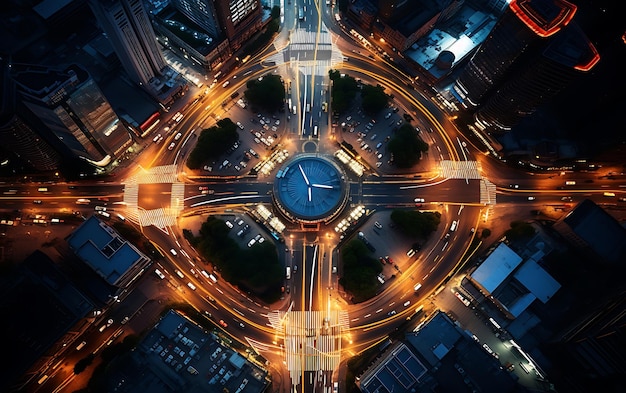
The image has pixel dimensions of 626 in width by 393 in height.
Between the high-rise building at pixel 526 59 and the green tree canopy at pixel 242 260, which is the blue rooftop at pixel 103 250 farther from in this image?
the high-rise building at pixel 526 59

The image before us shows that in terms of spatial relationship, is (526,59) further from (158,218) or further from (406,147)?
(158,218)

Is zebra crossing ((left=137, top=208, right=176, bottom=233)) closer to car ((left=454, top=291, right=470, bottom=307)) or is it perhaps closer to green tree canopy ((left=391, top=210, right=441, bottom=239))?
green tree canopy ((left=391, top=210, right=441, bottom=239))

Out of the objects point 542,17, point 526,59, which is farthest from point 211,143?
point 542,17

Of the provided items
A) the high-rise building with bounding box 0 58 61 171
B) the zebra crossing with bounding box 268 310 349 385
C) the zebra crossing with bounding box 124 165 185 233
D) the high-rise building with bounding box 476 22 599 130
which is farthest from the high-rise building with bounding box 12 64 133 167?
the high-rise building with bounding box 476 22 599 130

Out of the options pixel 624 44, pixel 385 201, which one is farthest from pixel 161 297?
pixel 624 44

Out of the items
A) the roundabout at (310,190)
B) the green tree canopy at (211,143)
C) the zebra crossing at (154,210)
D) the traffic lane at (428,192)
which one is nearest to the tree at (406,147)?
the traffic lane at (428,192)
